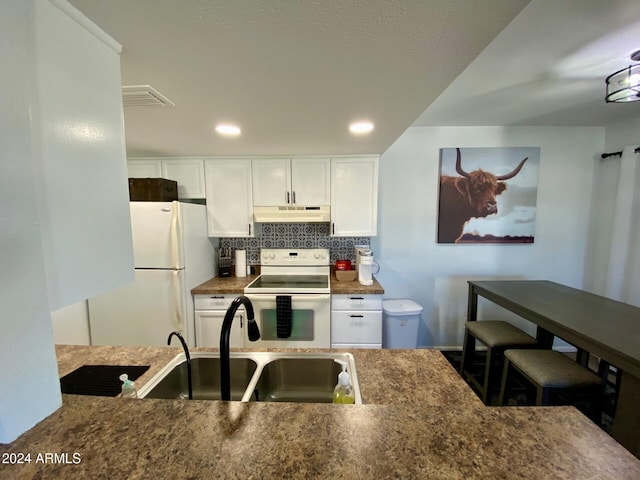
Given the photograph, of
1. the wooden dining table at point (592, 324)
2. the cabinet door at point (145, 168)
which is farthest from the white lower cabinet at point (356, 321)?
the cabinet door at point (145, 168)

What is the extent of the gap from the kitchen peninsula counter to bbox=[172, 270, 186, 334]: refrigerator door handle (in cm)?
172

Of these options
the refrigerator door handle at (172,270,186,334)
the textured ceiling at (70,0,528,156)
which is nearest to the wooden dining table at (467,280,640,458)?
the textured ceiling at (70,0,528,156)

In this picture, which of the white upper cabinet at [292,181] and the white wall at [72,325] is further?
the white upper cabinet at [292,181]

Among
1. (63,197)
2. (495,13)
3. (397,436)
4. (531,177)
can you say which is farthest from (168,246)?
(531,177)

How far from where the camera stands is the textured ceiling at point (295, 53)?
2.37 ft

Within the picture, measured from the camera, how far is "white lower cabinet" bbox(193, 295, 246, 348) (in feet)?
7.74

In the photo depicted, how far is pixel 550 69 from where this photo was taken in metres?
1.62

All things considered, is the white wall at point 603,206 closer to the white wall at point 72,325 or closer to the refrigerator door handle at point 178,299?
the refrigerator door handle at point 178,299

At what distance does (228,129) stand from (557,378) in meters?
2.67

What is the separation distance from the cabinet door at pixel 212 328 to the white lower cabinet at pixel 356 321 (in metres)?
0.90

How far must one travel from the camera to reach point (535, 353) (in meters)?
1.74

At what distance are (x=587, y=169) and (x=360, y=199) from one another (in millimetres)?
2601

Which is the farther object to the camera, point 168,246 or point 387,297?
point 387,297

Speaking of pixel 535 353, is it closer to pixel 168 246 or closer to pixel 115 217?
pixel 115 217
